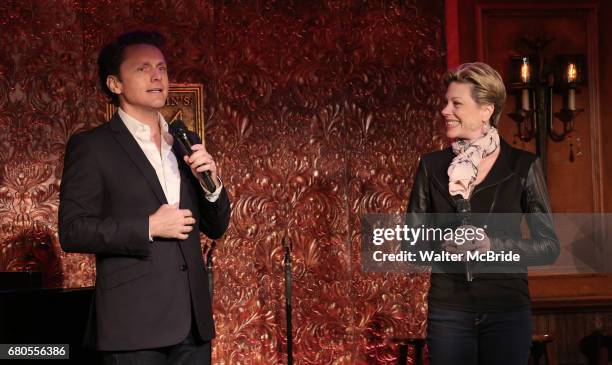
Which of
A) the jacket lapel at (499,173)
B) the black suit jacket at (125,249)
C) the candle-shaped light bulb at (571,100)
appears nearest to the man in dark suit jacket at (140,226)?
the black suit jacket at (125,249)

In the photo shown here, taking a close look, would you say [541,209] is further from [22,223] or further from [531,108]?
[22,223]

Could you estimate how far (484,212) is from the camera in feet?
7.39

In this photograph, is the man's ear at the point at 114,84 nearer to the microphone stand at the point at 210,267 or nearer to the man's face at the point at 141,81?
the man's face at the point at 141,81

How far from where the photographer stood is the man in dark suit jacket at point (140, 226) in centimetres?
196

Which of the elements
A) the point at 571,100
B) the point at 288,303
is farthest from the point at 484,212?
the point at 571,100

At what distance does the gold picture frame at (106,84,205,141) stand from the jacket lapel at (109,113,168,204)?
208 cm

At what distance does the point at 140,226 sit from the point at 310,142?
2.42 metres

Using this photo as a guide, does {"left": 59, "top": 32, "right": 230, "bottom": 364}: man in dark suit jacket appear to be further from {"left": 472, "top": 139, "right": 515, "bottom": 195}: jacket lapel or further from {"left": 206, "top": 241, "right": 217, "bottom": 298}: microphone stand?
{"left": 206, "top": 241, "right": 217, "bottom": 298}: microphone stand

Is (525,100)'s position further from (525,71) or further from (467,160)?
(467,160)

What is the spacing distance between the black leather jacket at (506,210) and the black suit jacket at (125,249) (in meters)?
0.68

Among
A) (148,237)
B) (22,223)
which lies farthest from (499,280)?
(22,223)

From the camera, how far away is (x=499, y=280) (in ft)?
7.21

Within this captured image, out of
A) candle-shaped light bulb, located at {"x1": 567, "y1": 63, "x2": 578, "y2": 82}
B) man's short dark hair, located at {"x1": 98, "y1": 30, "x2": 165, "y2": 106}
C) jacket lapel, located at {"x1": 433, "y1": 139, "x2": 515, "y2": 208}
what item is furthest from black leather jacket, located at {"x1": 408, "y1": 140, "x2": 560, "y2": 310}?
candle-shaped light bulb, located at {"x1": 567, "y1": 63, "x2": 578, "y2": 82}

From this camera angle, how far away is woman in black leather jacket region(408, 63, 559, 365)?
7.11ft
